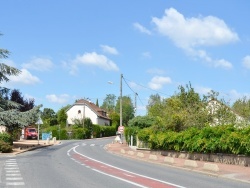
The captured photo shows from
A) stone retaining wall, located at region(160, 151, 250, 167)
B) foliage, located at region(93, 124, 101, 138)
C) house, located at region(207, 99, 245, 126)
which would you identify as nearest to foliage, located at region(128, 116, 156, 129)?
house, located at region(207, 99, 245, 126)

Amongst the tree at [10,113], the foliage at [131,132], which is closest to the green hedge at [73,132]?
the foliage at [131,132]

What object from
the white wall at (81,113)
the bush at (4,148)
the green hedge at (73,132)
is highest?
the white wall at (81,113)

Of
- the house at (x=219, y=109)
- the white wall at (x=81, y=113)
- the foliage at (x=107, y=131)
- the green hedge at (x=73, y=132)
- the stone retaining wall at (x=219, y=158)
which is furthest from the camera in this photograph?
the white wall at (x=81, y=113)

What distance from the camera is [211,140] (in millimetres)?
25469

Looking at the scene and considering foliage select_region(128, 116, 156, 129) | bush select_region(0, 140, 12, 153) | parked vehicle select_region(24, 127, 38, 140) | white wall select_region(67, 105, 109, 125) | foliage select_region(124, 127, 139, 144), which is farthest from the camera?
white wall select_region(67, 105, 109, 125)

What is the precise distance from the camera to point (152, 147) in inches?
1439

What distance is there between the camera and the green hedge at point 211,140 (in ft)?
75.2

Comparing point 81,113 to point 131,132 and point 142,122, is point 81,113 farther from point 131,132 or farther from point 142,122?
point 131,132

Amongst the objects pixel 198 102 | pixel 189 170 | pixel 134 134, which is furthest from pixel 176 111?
pixel 189 170

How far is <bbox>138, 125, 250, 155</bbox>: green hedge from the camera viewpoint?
75.2 feet

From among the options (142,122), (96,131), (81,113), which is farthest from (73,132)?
(142,122)

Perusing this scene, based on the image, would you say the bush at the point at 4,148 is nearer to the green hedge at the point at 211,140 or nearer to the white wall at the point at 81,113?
the green hedge at the point at 211,140

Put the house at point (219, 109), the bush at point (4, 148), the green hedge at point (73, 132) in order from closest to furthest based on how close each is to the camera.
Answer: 1. the bush at point (4, 148)
2. the house at point (219, 109)
3. the green hedge at point (73, 132)

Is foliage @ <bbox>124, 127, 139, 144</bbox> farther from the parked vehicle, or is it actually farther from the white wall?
the white wall
